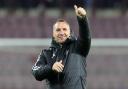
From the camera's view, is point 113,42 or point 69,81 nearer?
point 69,81

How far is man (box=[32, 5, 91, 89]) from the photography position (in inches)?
170

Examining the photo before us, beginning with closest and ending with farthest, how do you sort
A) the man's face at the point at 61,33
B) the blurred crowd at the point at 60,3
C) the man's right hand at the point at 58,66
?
1. the man's right hand at the point at 58,66
2. the man's face at the point at 61,33
3. the blurred crowd at the point at 60,3

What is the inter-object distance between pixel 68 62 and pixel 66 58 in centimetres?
4

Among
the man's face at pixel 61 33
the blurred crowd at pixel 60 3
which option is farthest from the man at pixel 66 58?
the blurred crowd at pixel 60 3

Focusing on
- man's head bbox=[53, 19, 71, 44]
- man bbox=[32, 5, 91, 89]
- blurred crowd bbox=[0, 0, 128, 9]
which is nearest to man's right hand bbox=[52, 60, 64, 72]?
man bbox=[32, 5, 91, 89]

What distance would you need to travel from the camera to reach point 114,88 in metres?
11.6

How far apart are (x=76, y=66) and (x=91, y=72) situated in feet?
24.4

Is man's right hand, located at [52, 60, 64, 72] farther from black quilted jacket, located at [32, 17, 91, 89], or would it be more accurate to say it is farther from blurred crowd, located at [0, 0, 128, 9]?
blurred crowd, located at [0, 0, 128, 9]

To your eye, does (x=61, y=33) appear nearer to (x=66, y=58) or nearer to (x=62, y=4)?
(x=66, y=58)

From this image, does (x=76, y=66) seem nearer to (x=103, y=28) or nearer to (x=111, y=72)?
→ (x=111, y=72)

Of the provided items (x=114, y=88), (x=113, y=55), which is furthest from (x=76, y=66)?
(x=113, y=55)

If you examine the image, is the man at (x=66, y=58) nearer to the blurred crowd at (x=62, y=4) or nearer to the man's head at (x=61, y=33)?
the man's head at (x=61, y=33)

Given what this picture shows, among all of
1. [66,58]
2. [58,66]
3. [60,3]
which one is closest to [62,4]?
[60,3]

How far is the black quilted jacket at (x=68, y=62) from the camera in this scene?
4324 mm
